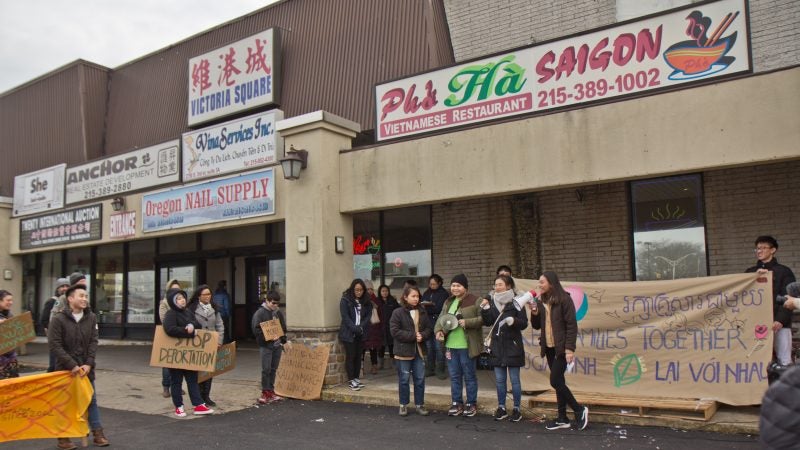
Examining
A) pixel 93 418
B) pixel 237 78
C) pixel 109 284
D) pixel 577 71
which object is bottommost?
pixel 93 418

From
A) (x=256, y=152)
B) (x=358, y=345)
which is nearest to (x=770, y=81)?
(x=358, y=345)

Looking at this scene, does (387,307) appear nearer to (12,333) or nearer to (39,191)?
(12,333)

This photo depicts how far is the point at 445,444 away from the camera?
6.66 m

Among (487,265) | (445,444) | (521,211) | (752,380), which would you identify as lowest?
(445,444)

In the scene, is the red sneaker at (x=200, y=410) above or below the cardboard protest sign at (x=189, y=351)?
below

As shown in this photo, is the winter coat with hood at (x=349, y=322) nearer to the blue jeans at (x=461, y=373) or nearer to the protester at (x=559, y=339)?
the blue jeans at (x=461, y=373)

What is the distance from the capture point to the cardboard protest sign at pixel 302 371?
375 inches

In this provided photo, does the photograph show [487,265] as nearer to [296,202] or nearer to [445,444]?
[296,202]

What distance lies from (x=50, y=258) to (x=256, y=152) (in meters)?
10.9

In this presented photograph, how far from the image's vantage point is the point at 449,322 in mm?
7914

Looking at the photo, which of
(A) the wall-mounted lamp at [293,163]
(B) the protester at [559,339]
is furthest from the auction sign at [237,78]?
(B) the protester at [559,339]

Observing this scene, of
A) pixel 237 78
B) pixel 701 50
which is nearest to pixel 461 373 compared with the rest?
pixel 701 50

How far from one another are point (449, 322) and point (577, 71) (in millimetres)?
3916

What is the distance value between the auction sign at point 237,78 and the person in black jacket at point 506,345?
798cm
